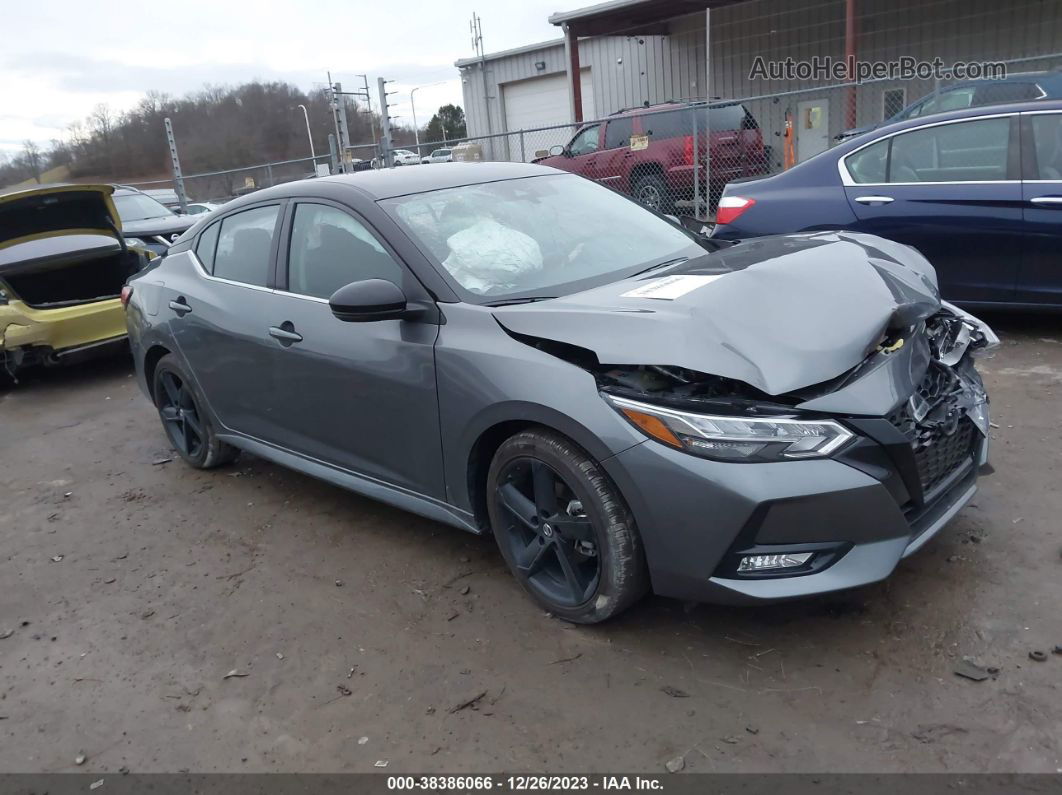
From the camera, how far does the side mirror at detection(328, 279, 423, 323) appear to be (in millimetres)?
3273

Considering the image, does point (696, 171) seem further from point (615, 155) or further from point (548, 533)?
point (548, 533)

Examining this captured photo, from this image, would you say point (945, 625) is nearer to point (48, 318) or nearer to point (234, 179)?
point (48, 318)

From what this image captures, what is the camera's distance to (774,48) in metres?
19.6

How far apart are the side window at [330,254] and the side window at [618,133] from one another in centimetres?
964

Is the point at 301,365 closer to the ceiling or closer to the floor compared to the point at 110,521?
closer to the ceiling

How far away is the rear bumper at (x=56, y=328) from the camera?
282 inches

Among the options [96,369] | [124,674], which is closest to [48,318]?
[96,369]

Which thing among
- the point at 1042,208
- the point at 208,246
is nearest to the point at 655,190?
the point at 1042,208

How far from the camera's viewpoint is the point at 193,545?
429cm

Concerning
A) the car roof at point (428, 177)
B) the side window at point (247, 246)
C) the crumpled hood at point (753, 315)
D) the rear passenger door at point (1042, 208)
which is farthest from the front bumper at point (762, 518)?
the rear passenger door at point (1042, 208)

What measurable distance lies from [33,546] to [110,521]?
0.38 m

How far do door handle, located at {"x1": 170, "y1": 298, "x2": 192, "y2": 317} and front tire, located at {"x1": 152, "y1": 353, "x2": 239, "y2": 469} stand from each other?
0.97 feet

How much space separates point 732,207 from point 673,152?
6.06 metres
